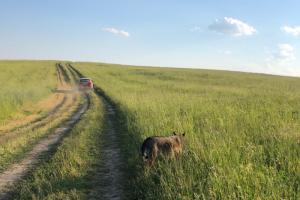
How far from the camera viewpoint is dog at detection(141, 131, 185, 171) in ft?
14.1

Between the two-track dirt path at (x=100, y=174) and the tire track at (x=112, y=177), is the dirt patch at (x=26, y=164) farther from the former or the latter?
the tire track at (x=112, y=177)

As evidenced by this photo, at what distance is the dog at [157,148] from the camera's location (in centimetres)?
430

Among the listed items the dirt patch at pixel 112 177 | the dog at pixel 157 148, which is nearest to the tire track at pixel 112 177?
the dirt patch at pixel 112 177

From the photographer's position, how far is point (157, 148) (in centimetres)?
440

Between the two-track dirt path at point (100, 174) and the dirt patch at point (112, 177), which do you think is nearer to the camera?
the dirt patch at point (112, 177)

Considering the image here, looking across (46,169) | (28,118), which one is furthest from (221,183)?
(28,118)

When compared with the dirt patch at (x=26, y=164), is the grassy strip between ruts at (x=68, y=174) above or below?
above

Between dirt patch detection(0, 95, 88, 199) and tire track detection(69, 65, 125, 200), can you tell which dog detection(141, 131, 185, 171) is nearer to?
tire track detection(69, 65, 125, 200)

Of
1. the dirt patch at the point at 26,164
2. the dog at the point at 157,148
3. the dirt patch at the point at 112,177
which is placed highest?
the dog at the point at 157,148

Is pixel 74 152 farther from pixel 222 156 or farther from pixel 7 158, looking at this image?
pixel 222 156

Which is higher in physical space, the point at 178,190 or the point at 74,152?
the point at 178,190

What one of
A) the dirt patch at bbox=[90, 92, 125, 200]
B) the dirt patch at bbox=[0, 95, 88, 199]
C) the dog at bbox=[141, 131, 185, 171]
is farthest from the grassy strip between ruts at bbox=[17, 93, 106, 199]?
the dog at bbox=[141, 131, 185, 171]

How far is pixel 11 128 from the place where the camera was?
1016 cm

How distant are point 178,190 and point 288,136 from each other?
3629 millimetres
